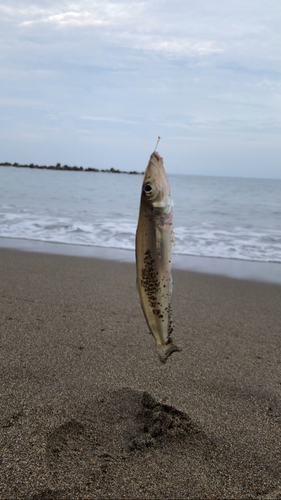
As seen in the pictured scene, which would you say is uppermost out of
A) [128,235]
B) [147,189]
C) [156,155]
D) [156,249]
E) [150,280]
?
[156,155]

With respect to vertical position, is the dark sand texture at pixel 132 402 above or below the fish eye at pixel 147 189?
below

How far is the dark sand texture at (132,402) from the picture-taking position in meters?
2.24

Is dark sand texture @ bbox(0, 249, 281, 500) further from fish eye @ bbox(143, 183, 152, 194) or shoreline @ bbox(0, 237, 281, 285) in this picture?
shoreline @ bbox(0, 237, 281, 285)

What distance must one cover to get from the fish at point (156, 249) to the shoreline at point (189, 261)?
18.4ft

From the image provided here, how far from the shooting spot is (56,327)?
4.31 meters

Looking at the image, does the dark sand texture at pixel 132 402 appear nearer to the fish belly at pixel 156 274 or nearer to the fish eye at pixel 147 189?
the fish belly at pixel 156 274

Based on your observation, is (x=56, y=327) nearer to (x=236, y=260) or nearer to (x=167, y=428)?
(x=167, y=428)

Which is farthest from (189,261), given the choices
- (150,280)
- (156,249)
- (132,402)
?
(156,249)

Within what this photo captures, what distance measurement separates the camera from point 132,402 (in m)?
3.00

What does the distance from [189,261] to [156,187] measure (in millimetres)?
7184

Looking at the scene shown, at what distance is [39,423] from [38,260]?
5.37 metres

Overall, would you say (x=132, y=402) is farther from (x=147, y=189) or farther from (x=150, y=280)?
(x=147, y=189)

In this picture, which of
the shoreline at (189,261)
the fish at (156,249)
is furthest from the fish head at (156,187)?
the shoreline at (189,261)

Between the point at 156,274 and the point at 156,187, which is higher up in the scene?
the point at 156,187
